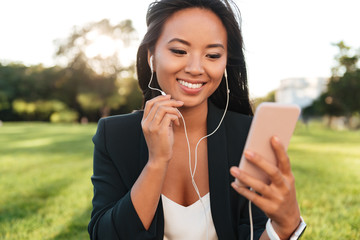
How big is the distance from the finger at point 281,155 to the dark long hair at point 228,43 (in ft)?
3.93

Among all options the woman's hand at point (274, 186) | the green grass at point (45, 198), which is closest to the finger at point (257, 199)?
the woman's hand at point (274, 186)

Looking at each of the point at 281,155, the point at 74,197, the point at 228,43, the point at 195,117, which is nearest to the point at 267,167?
the point at 281,155

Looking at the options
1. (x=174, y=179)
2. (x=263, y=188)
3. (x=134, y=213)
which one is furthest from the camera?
(x=174, y=179)

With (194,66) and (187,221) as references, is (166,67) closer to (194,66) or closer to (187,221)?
(194,66)

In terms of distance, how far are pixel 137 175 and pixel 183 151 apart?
A: 403 mm

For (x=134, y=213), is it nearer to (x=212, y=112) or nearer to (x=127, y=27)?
(x=212, y=112)

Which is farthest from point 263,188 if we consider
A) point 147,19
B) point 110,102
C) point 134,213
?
point 110,102

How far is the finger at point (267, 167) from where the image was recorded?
1.41 metres

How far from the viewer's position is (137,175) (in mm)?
2361

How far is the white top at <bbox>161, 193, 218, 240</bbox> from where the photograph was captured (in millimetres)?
2318

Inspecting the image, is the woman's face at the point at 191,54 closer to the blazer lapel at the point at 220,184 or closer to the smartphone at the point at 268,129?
the blazer lapel at the point at 220,184

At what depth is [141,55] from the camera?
2775 mm

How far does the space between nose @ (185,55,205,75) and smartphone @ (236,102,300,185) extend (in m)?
0.79

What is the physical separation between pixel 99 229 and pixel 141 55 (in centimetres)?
136
